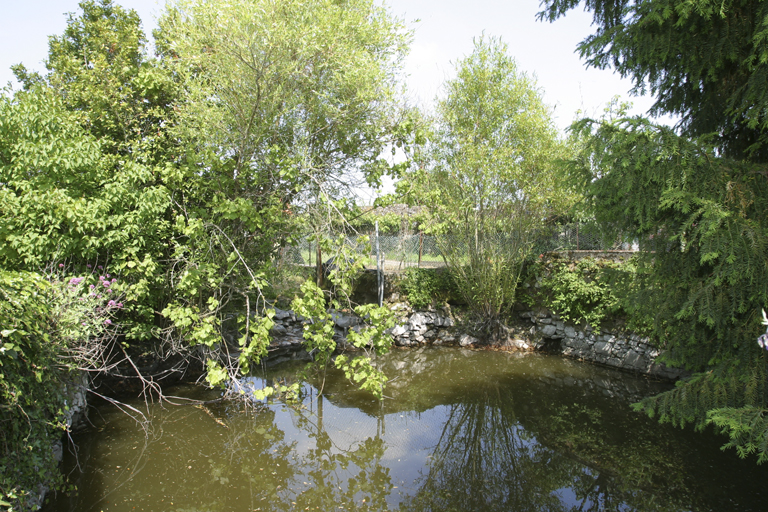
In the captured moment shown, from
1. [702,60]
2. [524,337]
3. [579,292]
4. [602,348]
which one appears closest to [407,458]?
[702,60]

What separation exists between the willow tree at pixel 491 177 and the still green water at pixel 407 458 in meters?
3.21

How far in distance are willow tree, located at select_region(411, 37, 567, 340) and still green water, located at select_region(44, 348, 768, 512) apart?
126 inches

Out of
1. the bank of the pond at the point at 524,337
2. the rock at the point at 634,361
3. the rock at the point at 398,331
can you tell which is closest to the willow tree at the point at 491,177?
the bank of the pond at the point at 524,337

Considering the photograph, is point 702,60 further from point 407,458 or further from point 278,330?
point 278,330

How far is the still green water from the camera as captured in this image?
3820 mm

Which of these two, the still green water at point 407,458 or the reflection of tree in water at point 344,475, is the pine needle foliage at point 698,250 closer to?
the still green water at point 407,458

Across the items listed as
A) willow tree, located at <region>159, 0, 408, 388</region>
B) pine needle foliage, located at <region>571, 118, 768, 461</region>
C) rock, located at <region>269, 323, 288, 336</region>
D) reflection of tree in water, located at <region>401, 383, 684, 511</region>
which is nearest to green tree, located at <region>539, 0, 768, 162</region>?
pine needle foliage, located at <region>571, 118, 768, 461</region>

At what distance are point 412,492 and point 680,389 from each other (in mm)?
2511

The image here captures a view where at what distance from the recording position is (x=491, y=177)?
28.5 ft

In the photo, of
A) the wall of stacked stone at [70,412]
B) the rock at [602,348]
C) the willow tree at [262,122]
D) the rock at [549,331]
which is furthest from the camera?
the rock at [549,331]

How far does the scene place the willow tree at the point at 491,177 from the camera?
8.57 m

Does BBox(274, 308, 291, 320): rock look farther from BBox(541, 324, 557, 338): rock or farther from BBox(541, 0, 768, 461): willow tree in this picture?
BBox(541, 0, 768, 461): willow tree

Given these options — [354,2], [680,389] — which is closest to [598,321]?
[680,389]

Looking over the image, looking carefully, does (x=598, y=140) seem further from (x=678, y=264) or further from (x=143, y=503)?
(x=143, y=503)
